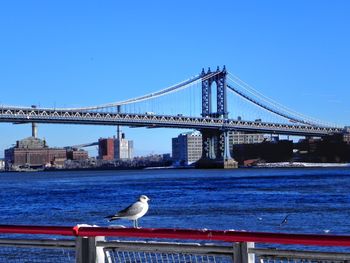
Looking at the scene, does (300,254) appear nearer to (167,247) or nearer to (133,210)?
(167,247)

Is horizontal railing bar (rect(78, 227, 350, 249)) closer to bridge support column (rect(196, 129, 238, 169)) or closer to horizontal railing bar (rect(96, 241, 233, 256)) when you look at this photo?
horizontal railing bar (rect(96, 241, 233, 256))

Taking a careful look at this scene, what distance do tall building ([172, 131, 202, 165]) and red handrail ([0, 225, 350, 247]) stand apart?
177844 millimetres

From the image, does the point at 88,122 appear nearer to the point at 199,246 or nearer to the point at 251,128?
the point at 251,128

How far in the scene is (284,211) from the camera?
28.1 m

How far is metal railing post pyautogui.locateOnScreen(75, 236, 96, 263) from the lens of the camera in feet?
15.9

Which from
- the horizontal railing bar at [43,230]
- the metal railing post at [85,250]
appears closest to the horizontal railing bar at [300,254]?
the metal railing post at [85,250]

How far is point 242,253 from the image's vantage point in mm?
4453

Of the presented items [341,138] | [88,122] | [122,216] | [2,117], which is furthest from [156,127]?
[122,216]

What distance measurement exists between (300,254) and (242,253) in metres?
0.33

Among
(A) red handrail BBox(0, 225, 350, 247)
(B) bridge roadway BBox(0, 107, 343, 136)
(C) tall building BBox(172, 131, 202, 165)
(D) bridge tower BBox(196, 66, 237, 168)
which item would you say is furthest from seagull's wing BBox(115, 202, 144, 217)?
(C) tall building BBox(172, 131, 202, 165)

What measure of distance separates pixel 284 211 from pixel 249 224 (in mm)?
5915

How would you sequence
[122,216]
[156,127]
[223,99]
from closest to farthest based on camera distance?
[122,216], [156,127], [223,99]

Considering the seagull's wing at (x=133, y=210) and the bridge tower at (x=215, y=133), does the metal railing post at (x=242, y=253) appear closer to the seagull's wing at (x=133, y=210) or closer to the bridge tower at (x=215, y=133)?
the seagull's wing at (x=133, y=210)

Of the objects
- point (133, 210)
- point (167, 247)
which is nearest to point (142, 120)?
point (133, 210)
